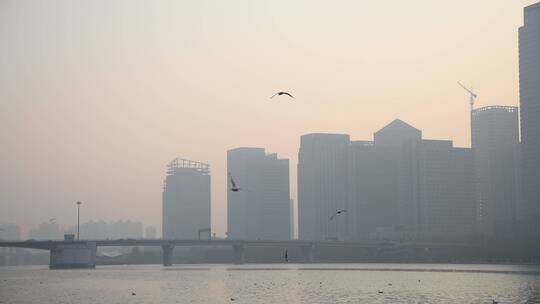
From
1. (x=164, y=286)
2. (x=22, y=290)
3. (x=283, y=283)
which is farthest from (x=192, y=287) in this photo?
(x=22, y=290)

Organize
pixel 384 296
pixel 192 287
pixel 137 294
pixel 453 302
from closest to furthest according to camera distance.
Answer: pixel 453 302 → pixel 384 296 → pixel 137 294 → pixel 192 287

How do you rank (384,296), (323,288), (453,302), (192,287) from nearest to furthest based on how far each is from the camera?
(453,302) → (384,296) → (323,288) → (192,287)

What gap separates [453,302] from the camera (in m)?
100

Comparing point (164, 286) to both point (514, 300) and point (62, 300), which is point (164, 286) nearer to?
point (62, 300)

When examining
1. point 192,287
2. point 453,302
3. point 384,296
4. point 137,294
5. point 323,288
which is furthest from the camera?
point 192,287

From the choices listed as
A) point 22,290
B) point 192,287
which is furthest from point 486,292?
point 22,290

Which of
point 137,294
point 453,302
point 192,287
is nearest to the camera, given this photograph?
point 453,302

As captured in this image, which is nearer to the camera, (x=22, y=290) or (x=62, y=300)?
(x=62, y=300)

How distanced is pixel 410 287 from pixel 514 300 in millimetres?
28654

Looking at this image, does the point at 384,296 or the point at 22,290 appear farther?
the point at 22,290

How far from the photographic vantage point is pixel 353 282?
147125mm

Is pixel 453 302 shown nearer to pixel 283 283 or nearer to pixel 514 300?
pixel 514 300

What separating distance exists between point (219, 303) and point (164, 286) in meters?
38.9

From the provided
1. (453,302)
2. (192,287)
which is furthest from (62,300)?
(453,302)
